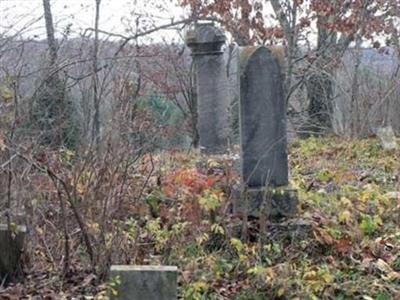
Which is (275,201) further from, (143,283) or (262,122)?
(143,283)

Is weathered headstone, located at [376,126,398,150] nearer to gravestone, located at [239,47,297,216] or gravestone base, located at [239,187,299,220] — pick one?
gravestone, located at [239,47,297,216]

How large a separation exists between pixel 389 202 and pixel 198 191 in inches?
75.7

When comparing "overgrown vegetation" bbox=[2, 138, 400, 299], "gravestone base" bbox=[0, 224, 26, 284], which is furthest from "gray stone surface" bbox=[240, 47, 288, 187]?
"gravestone base" bbox=[0, 224, 26, 284]

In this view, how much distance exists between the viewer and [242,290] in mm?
5168

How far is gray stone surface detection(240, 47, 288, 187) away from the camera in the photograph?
6.46m

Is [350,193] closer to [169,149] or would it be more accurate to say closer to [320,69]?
[169,149]

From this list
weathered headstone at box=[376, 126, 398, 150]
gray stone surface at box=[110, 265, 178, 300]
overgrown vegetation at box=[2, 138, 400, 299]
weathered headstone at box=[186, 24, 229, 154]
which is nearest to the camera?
gray stone surface at box=[110, 265, 178, 300]

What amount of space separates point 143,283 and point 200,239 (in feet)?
3.99

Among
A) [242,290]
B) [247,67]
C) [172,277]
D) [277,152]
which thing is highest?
[247,67]

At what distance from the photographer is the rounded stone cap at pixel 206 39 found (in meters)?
10.3

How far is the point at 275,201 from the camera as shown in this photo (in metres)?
Result: 6.37

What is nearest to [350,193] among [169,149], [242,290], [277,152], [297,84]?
[277,152]

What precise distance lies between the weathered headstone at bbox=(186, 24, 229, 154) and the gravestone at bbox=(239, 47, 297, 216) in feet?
12.7

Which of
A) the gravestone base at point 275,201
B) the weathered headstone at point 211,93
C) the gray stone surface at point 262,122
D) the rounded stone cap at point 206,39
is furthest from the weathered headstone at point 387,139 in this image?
the gravestone base at point 275,201
